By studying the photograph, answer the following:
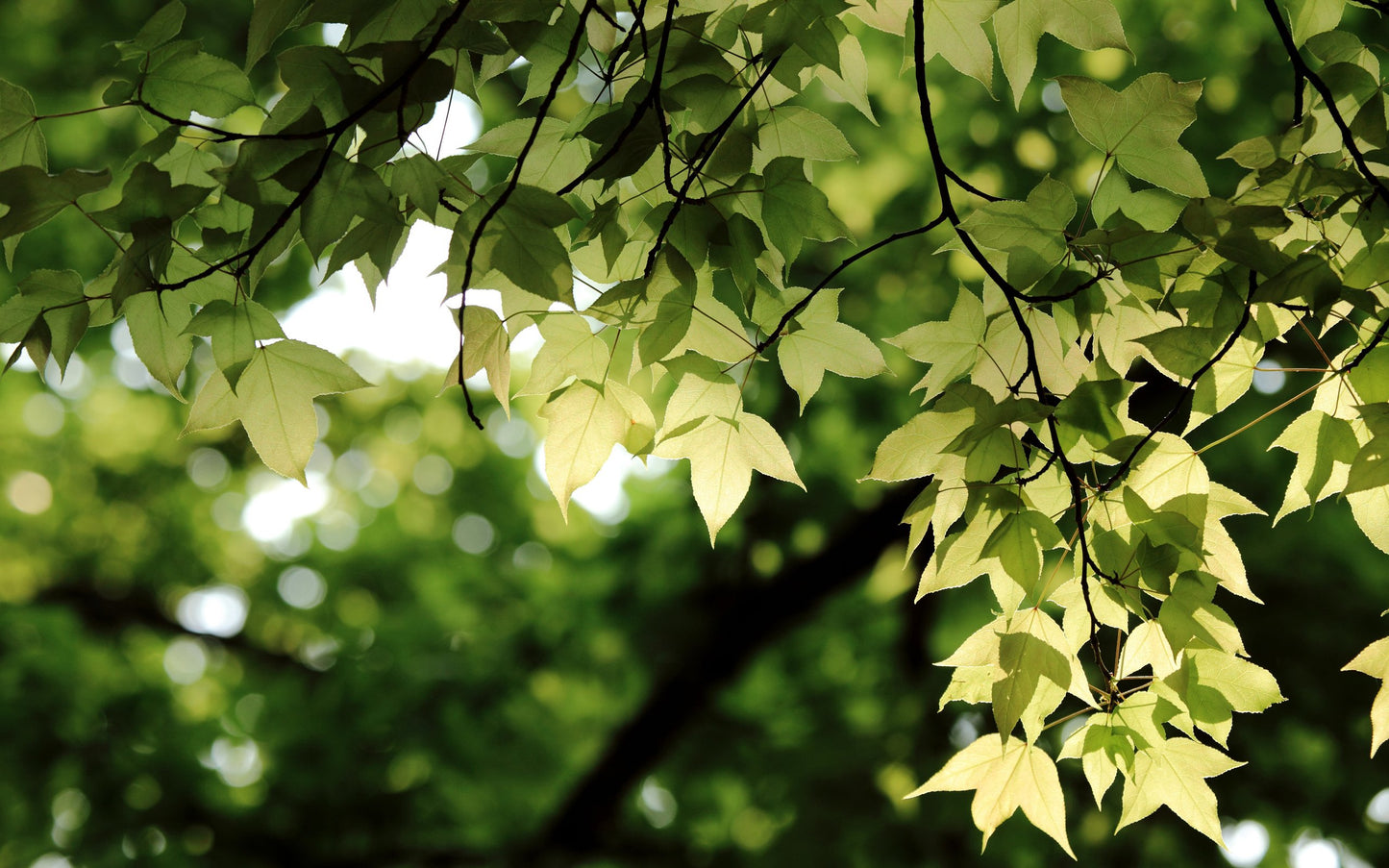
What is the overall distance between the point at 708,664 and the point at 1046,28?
4.05 m

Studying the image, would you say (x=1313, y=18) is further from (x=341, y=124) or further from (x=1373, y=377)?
(x=341, y=124)

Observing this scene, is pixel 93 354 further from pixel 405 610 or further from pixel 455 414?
pixel 405 610

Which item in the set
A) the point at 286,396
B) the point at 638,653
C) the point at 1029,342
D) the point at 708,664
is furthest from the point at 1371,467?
the point at 638,653

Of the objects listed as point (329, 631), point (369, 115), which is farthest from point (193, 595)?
point (369, 115)

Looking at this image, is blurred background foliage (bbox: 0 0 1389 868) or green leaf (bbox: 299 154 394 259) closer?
green leaf (bbox: 299 154 394 259)

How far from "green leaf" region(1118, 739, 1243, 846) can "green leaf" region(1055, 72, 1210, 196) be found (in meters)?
0.63

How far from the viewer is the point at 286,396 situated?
1090 millimetres

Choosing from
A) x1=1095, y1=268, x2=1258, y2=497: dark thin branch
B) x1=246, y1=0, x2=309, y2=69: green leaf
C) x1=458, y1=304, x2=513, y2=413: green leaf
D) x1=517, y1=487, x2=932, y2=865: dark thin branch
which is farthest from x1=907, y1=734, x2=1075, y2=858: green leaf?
x1=517, y1=487, x2=932, y2=865: dark thin branch

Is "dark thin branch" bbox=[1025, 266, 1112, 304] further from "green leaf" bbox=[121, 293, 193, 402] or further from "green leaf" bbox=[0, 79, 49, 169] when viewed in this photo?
"green leaf" bbox=[0, 79, 49, 169]

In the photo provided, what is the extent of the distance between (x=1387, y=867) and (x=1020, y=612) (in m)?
4.64

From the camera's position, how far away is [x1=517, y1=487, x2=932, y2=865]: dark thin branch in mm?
4395

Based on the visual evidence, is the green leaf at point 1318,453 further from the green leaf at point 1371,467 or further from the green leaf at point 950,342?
the green leaf at point 950,342

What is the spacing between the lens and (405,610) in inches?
245

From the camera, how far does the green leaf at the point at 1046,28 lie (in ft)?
3.43
